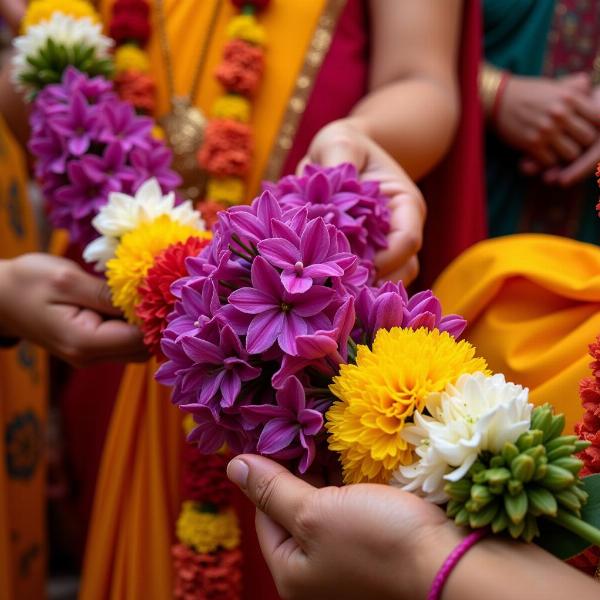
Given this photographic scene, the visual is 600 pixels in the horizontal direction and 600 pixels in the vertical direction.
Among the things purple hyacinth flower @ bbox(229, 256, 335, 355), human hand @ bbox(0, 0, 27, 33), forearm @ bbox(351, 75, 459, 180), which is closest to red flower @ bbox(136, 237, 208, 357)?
purple hyacinth flower @ bbox(229, 256, 335, 355)

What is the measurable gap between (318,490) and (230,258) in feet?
0.55

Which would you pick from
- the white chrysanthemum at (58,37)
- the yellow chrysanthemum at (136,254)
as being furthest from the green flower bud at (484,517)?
the white chrysanthemum at (58,37)

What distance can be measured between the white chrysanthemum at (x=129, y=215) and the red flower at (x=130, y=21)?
332mm

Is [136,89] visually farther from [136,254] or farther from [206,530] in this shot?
[206,530]

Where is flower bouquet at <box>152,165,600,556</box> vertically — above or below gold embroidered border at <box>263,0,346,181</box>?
below

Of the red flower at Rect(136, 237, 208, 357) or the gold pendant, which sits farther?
the gold pendant

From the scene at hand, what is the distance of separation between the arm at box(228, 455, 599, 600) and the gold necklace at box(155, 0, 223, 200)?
540 mm

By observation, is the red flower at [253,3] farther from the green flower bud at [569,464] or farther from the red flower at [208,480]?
the green flower bud at [569,464]

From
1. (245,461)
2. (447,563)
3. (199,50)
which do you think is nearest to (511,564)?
(447,563)

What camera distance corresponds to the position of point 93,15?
3.24 ft

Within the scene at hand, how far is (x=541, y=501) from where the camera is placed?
16.8 inches

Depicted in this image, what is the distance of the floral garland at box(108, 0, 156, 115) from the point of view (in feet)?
3.14

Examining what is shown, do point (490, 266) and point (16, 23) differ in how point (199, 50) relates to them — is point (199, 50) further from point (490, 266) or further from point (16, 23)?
point (490, 266)

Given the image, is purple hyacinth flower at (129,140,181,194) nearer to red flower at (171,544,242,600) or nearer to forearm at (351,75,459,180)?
forearm at (351,75,459,180)
